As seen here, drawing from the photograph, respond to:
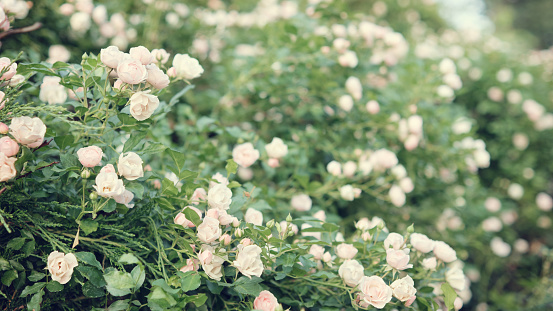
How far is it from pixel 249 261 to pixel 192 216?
18 centimetres

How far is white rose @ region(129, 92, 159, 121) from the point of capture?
37.1 inches

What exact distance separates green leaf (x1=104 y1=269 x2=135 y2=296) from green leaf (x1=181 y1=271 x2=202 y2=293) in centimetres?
12

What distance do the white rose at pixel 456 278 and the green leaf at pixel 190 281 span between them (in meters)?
0.81

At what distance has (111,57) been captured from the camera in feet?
3.09

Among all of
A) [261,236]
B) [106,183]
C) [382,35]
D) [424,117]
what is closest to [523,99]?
[424,117]

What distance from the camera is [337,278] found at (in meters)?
1.14

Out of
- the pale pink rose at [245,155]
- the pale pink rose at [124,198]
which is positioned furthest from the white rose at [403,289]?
the pale pink rose at [124,198]

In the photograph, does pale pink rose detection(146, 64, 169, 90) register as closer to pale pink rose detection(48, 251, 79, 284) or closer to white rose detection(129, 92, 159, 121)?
white rose detection(129, 92, 159, 121)

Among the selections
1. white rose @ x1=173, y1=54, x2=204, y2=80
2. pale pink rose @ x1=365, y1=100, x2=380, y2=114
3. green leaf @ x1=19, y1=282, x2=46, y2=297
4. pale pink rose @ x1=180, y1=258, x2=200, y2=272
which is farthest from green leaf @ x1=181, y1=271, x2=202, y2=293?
pale pink rose @ x1=365, y1=100, x2=380, y2=114

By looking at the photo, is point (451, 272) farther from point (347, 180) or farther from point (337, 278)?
point (347, 180)

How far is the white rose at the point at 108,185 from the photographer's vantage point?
897 millimetres

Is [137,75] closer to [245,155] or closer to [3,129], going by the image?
[3,129]

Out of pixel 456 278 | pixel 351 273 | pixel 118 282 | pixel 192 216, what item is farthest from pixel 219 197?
pixel 456 278

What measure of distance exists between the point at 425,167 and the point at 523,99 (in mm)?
1599
